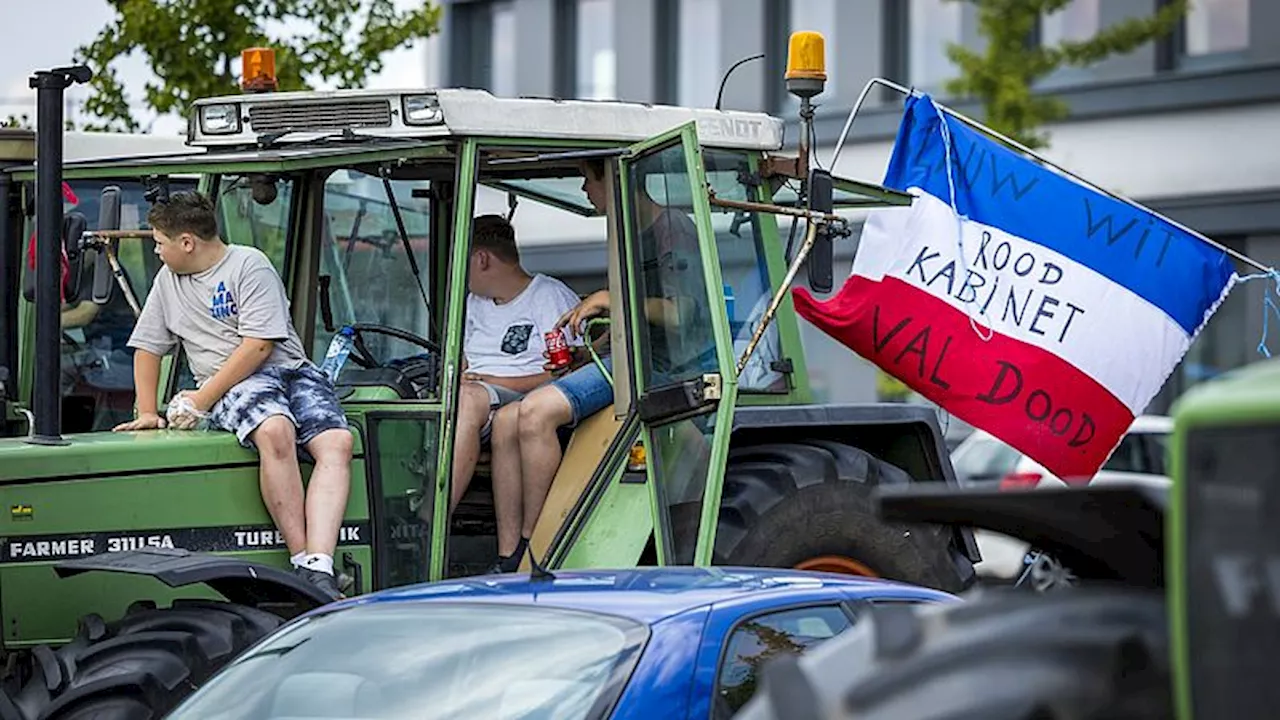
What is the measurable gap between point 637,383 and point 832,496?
0.85m

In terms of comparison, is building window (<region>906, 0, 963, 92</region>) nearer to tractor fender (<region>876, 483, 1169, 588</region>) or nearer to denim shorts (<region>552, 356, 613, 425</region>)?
denim shorts (<region>552, 356, 613, 425</region>)

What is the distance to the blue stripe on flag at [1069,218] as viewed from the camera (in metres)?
10.1

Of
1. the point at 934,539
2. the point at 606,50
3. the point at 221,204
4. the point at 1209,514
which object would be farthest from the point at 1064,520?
the point at 606,50

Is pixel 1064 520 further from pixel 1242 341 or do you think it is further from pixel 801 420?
pixel 1242 341

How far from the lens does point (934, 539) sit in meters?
9.22

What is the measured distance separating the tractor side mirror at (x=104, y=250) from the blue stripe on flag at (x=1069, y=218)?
330 centimetres

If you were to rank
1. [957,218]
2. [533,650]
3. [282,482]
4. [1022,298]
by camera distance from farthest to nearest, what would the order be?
[957,218] < [1022,298] < [282,482] < [533,650]

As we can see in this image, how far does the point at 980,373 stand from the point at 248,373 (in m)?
3.09

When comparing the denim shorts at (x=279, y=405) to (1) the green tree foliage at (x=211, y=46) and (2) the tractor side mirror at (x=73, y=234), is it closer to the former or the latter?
(2) the tractor side mirror at (x=73, y=234)

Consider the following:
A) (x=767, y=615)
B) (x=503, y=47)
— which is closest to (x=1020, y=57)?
(x=503, y=47)

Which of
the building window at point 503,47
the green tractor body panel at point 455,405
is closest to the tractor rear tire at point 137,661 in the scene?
the green tractor body panel at point 455,405

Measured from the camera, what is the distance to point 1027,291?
1002 centimetres

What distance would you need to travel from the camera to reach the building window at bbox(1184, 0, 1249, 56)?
24391mm

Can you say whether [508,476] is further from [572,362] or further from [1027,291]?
[1027,291]
